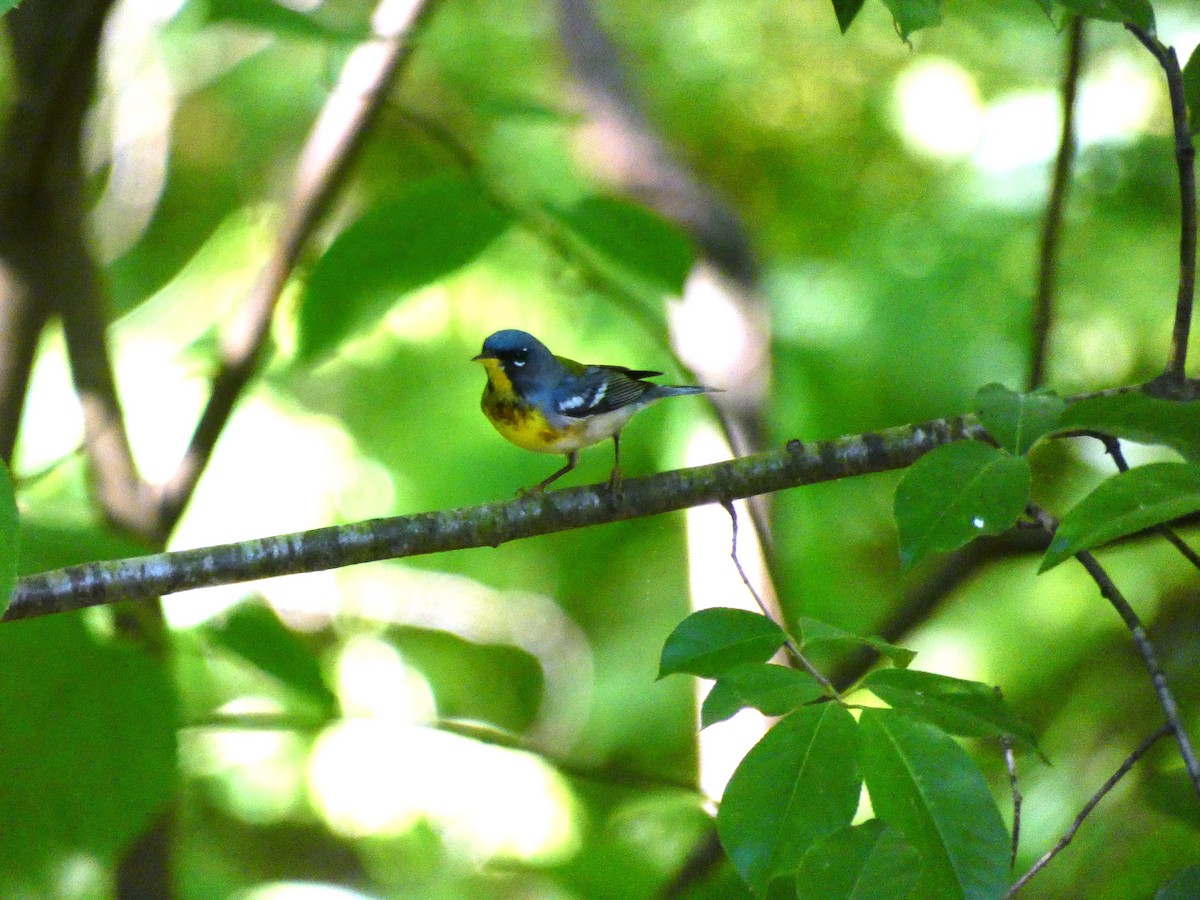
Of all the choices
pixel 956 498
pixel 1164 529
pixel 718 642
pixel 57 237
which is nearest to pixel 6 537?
pixel 718 642

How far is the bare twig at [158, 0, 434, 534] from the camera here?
102 inches

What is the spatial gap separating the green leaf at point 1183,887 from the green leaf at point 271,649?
4.36 feet

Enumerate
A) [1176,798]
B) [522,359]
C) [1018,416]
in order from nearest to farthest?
[1018,416] < [1176,798] < [522,359]

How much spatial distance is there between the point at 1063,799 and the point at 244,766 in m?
2.58

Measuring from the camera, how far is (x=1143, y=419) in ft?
3.89

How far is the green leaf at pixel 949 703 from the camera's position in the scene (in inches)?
41.2

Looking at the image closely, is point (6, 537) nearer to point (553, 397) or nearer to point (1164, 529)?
point (1164, 529)

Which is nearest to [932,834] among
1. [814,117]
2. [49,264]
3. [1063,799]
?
[1063,799]

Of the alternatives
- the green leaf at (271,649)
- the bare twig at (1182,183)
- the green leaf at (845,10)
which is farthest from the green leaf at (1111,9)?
the green leaf at (271,649)

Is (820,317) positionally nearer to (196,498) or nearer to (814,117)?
(814,117)

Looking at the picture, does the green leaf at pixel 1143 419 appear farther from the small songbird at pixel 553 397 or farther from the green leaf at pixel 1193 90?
the small songbird at pixel 553 397

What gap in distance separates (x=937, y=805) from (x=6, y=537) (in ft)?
2.98

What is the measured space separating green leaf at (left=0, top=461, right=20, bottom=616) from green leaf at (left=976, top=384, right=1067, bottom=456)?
1.06 metres

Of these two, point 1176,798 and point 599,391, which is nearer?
point 1176,798
